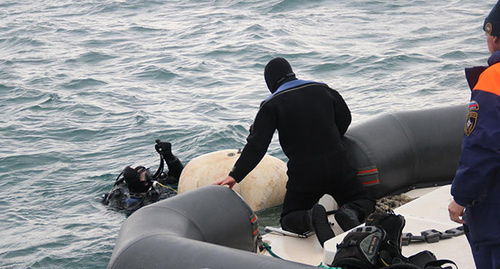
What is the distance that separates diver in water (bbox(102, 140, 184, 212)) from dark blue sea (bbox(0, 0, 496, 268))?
172mm

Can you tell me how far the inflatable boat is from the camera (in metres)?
3.49

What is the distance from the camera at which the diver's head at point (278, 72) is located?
4699mm

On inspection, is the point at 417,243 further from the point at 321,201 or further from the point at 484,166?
the point at 484,166

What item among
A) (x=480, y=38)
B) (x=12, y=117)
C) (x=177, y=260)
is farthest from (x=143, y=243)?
(x=480, y=38)

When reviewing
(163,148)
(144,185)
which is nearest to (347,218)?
(144,185)

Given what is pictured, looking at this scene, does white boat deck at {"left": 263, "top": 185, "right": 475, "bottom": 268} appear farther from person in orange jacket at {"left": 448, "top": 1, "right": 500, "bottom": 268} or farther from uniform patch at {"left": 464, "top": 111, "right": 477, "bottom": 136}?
uniform patch at {"left": 464, "top": 111, "right": 477, "bottom": 136}

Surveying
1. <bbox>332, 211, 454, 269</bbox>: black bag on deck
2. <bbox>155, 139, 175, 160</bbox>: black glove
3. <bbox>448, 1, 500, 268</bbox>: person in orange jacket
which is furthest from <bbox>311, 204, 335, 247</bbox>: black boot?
<bbox>155, 139, 175, 160</bbox>: black glove

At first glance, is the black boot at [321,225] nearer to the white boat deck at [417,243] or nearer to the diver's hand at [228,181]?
the white boat deck at [417,243]

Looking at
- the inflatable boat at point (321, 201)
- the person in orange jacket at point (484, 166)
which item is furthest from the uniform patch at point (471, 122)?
the inflatable boat at point (321, 201)

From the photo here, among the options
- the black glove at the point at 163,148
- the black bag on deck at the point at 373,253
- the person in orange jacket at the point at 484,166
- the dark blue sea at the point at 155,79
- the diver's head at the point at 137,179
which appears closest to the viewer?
the person in orange jacket at the point at 484,166

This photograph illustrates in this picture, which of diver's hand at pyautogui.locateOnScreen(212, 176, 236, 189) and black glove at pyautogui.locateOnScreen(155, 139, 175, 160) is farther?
black glove at pyautogui.locateOnScreen(155, 139, 175, 160)

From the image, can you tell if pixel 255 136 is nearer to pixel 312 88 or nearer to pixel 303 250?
pixel 312 88

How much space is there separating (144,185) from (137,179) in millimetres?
92

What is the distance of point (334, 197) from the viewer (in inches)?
190
